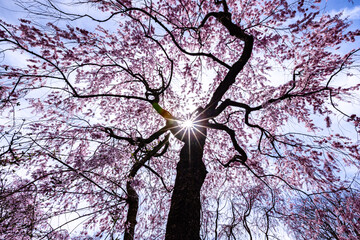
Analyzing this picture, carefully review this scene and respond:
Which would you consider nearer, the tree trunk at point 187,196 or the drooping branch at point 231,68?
the tree trunk at point 187,196

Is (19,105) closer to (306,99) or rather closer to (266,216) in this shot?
(266,216)

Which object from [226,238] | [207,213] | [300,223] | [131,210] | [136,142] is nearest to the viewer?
[131,210]

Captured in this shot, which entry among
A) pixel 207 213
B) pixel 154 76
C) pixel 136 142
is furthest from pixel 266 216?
pixel 154 76

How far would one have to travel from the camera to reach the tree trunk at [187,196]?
277 centimetres

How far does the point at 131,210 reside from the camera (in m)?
4.03

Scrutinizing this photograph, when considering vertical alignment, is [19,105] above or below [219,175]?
below

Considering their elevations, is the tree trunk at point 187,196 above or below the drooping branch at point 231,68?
below

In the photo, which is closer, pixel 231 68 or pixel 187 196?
pixel 187 196

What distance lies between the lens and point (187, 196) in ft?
10.3

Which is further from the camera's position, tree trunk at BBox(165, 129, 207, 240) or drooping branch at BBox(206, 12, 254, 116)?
drooping branch at BBox(206, 12, 254, 116)

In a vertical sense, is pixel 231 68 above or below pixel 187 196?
above

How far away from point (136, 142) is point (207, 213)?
4569 millimetres

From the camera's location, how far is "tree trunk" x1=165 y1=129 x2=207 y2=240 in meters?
2.77

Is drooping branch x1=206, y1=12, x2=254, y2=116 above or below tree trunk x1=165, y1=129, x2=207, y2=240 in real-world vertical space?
above
